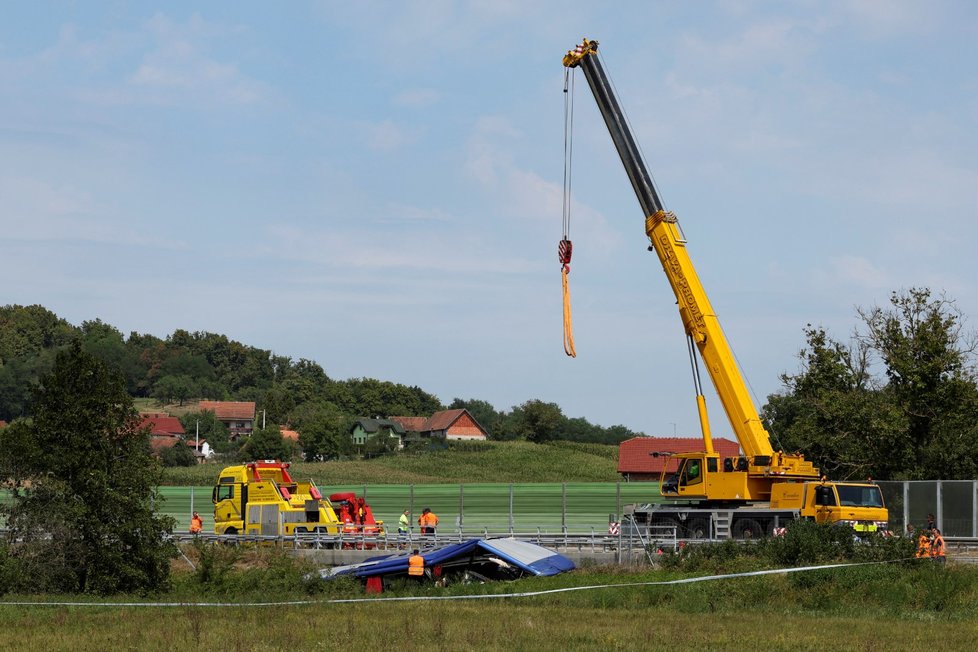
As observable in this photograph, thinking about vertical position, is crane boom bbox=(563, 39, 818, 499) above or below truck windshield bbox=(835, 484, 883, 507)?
above

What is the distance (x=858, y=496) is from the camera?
114 ft

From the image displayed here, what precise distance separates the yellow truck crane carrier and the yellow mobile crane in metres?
11.5

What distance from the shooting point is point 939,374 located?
4669 cm

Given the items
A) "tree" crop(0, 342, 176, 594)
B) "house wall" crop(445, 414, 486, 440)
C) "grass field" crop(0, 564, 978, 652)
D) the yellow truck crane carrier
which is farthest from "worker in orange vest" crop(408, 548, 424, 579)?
"house wall" crop(445, 414, 486, 440)

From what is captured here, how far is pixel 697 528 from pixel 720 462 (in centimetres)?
200

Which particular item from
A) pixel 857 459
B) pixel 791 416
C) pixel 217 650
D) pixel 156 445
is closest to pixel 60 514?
pixel 217 650

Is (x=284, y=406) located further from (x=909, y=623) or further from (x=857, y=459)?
(x=909, y=623)

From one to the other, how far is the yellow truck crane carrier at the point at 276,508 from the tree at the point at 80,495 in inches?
546

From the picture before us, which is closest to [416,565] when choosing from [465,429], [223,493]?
[223,493]

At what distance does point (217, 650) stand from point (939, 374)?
3614cm

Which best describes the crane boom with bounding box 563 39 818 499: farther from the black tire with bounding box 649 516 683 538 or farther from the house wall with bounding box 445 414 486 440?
the house wall with bounding box 445 414 486 440

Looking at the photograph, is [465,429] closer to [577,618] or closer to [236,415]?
[236,415]

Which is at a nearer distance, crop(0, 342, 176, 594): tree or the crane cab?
crop(0, 342, 176, 594): tree

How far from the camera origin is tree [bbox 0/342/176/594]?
1049 inches
